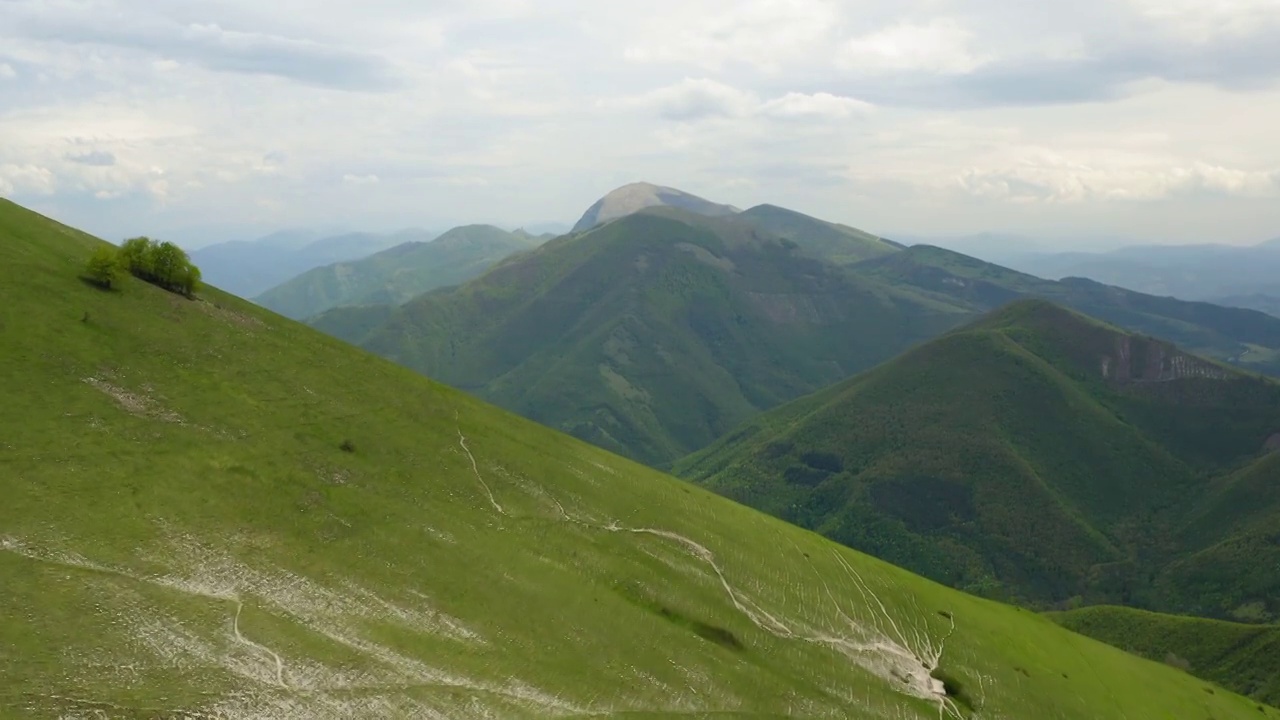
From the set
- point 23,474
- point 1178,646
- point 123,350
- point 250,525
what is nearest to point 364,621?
point 250,525

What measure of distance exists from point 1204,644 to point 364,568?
176510 mm

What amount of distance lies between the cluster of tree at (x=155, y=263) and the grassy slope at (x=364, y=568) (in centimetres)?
401

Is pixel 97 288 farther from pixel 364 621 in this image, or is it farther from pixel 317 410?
pixel 364 621

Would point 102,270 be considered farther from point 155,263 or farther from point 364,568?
point 364,568

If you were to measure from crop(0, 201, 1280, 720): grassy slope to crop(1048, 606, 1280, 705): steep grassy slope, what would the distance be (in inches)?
1707

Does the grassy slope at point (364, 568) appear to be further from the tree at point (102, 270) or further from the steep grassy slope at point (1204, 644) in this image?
the steep grassy slope at point (1204, 644)

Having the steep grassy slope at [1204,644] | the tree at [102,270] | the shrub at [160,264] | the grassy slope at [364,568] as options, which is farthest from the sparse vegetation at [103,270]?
the steep grassy slope at [1204,644]

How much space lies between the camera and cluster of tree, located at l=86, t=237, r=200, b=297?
86.4 metres

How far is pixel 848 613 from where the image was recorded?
9038 cm

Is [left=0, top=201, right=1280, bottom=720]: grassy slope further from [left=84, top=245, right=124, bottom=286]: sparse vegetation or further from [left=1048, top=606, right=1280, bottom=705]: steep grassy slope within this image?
[left=1048, top=606, right=1280, bottom=705]: steep grassy slope

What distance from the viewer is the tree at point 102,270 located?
8200cm

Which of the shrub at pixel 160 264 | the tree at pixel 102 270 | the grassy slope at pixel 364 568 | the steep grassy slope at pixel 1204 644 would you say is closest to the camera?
the grassy slope at pixel 364 568

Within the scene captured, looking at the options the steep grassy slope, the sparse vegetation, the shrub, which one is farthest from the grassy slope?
the steep grassy slope

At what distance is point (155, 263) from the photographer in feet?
295
